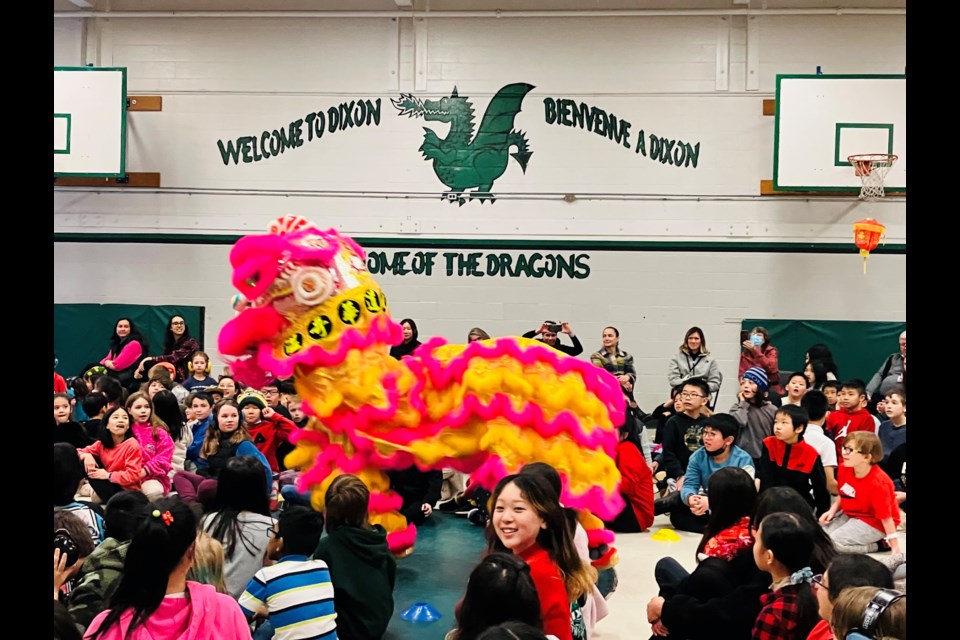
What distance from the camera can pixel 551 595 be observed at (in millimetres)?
3014

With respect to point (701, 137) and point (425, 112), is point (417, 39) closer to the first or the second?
point (425, 112)

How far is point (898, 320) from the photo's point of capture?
36.7ft

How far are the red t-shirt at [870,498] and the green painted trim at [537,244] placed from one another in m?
5.68

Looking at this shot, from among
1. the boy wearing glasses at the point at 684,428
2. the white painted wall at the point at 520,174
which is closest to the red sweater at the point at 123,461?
the boy wearing glasses at the point at 684,428

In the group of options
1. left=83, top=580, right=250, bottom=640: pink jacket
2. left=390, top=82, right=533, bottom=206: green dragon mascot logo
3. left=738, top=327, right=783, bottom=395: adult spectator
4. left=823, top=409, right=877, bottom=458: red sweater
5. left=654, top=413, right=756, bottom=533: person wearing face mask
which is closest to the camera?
left=83, top=580, right=250, bottom=640: pink jacket

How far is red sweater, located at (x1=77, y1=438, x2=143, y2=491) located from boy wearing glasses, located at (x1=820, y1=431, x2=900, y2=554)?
14.0ft

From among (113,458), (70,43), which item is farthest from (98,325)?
(113,458)

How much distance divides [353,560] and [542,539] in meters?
1.09

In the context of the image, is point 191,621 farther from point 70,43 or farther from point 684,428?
point 70,43

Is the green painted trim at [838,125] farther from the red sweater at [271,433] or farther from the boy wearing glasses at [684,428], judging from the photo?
the red sweater at [271,433]

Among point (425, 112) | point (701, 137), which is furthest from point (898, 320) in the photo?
point (425, 112)

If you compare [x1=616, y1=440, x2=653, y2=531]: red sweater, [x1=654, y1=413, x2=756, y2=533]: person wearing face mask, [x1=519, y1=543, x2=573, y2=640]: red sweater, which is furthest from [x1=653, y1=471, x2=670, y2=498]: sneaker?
[x1=519, y1=543, x2=573, y2=640]: red sweater

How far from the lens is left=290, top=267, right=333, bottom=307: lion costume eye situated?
5480 mm

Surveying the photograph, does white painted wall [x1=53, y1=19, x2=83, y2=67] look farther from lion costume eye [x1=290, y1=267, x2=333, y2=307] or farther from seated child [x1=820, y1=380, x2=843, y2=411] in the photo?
seated child [x1=820, y1=380, x2=843, y2=411]
